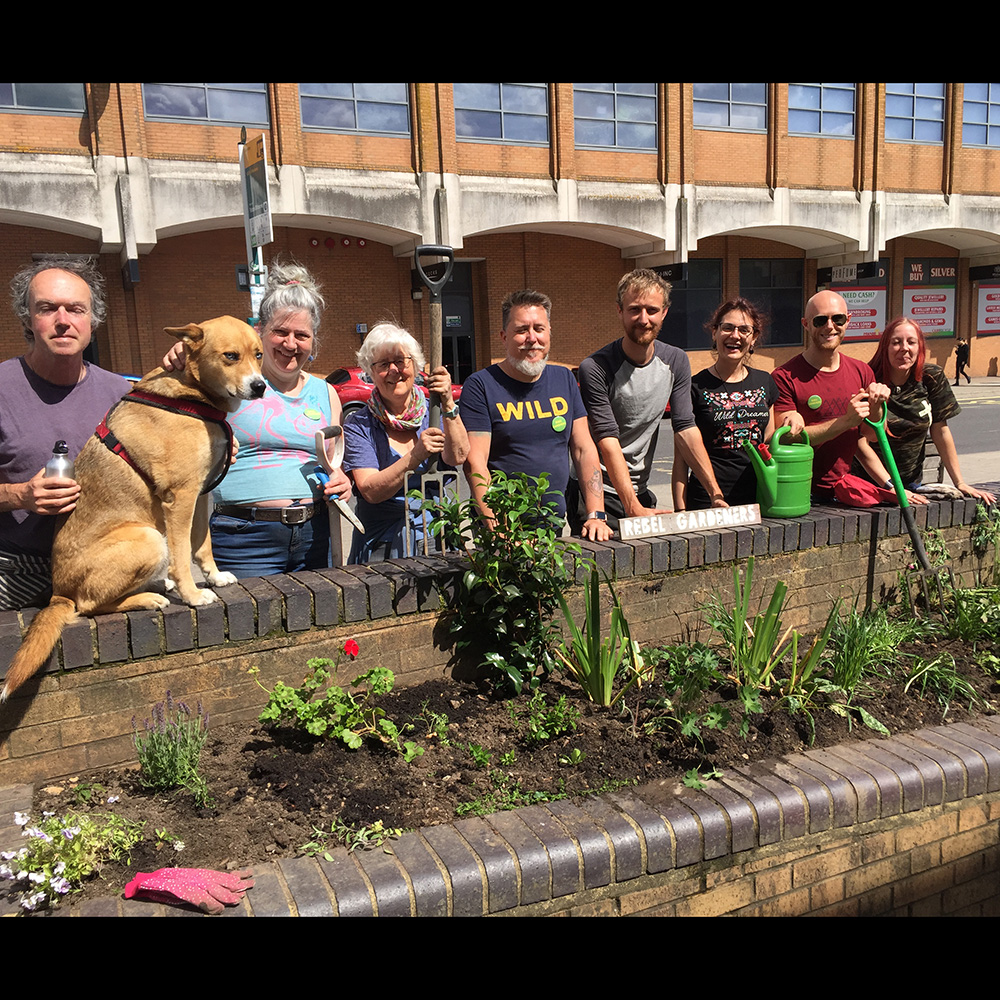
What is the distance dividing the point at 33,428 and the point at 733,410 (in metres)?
3.16

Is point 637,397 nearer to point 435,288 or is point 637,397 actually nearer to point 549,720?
point 435,288

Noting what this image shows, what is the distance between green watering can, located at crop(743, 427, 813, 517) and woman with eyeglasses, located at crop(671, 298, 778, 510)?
0.24 meters

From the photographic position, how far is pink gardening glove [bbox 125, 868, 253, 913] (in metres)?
1.96

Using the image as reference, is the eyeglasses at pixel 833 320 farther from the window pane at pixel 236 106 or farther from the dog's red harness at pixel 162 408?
the window pane at pixel 236 106

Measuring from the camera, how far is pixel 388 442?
3766 millimetres

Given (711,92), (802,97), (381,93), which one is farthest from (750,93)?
(381,93)

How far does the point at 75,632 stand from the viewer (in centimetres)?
252

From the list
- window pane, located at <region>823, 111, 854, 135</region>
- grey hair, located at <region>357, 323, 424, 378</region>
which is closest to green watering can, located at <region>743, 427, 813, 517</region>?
grey hair, located at <region>357, 323, 424, 378</region>

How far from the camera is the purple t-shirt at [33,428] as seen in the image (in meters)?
2.73

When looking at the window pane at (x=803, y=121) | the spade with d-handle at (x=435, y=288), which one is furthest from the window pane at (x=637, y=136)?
the spade with d-handle at (x=435, y=288)

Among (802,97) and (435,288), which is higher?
(802,97)

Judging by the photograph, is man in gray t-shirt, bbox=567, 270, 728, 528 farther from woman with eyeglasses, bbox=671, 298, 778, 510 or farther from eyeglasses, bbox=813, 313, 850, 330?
eyeglasses, bbox=813, 313, 850, 330

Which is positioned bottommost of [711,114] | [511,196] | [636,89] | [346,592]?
[346,592]

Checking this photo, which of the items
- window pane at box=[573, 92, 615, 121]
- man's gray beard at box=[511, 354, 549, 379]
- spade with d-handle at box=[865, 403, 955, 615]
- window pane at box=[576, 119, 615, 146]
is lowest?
spade with d-handle at box=[865, 403, 955, 615]
